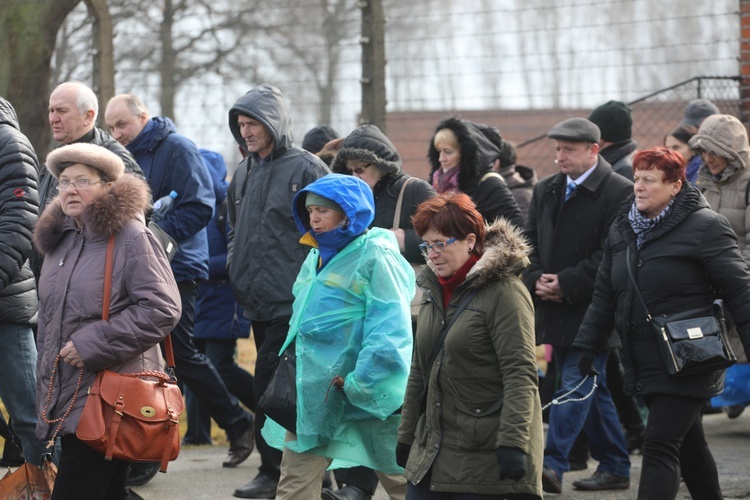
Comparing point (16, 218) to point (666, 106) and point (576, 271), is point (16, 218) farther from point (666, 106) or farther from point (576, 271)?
point (666, 106)

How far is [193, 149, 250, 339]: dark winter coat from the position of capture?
8414 millimetres

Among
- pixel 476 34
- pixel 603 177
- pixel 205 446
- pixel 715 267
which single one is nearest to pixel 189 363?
pixel 205 446

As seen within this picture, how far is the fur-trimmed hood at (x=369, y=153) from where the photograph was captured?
21.9 feet

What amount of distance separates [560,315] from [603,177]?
848 millimetres

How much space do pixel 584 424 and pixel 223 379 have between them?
2.50 m

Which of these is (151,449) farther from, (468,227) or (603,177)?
(603,177)

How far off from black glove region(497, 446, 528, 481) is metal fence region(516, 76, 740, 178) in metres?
6.51

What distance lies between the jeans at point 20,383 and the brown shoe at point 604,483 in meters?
3.06

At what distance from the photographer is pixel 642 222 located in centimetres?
577

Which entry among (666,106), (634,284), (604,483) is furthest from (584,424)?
(666,106)

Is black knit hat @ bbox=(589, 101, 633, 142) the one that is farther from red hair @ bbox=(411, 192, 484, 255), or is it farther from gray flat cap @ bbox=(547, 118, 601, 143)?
red hair @ bbox=(411, 192, 484, 255)

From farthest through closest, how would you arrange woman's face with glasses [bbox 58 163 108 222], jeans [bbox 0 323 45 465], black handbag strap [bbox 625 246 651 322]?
jeans [bbox 0 323 45 465] → black handbag strap [bbox 625 246 651 322] → woman's face with glasses [bbox 58 163 108 222]

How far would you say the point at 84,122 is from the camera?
6.74m

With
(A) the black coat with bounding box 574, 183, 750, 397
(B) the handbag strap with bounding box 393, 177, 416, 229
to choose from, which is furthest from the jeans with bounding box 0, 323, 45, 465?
(A) the black coat with bounding box 574, 183, 750, 397
